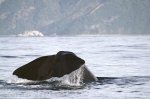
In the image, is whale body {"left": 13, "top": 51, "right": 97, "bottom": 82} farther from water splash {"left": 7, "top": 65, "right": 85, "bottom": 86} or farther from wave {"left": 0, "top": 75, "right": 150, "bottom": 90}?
water splash {"left": 7, "top": 65, "right": 85, "bottom": 86}

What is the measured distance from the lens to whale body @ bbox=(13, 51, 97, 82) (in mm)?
12234

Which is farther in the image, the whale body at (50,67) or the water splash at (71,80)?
the water splash at (71,80)

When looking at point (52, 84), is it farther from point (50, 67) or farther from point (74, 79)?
point (50, 67)

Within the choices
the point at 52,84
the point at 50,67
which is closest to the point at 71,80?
the point at 52,84

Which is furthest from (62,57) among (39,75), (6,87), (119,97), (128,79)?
(128,79)

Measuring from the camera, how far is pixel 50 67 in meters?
12.5

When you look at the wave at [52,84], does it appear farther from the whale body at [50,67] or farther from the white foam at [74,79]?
A: the whale body at [50,67]

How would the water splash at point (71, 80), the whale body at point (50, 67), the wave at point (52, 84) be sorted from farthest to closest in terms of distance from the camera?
the wave at point (52, 84) < the water splash at point (71, 80) < the whale body at point (50, 67)

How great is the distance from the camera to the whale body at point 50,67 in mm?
12234

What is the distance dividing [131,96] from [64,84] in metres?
2.66

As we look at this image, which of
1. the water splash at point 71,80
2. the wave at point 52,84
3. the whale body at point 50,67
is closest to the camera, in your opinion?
the whale body at point 50,67

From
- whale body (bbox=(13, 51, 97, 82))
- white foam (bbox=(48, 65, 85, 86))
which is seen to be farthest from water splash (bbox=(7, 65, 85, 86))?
whale body (bbox=(13, 51, 97, 82))

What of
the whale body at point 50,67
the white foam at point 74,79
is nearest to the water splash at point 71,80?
the white foam at point 74,79

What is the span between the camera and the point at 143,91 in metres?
14.2
